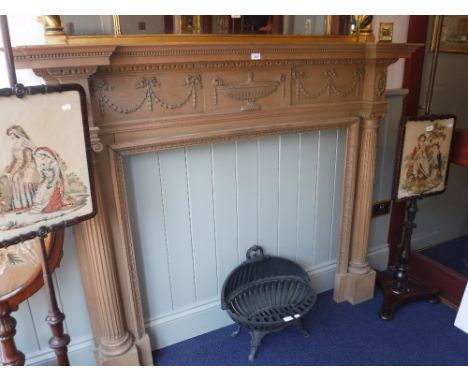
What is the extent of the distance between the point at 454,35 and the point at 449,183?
946 millimetres

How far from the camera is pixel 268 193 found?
77.0 inches

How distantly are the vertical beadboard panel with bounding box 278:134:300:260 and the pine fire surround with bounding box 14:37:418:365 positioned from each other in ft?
0.45

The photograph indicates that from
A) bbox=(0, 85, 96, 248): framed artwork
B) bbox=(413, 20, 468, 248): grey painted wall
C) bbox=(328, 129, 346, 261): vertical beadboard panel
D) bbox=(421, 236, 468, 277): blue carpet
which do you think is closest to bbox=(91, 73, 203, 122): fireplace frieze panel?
bbox=(0, 85, 96, 248): framed artwork

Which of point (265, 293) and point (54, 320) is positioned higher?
point (54, 320)

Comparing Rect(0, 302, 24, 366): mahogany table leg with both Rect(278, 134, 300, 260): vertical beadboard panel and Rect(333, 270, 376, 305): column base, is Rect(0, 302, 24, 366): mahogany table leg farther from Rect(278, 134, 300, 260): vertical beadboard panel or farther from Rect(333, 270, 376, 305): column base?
Rect(333, 270, 376, 305): column base

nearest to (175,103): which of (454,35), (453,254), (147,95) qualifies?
(147,95)

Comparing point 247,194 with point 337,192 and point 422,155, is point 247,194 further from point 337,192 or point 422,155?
point 422,155

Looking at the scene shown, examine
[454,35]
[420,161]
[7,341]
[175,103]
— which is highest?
[454,35]

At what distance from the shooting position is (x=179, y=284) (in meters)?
1.88

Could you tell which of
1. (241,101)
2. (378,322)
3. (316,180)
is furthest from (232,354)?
(241,101)

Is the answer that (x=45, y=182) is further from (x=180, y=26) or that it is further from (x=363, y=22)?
(x=363, y=22)

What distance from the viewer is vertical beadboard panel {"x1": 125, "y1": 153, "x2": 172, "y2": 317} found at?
162 centimetres

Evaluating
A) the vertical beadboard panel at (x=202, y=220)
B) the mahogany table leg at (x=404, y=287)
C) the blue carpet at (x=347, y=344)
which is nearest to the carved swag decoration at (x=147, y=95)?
the vertical beadboard panel at (x=202, y=220)

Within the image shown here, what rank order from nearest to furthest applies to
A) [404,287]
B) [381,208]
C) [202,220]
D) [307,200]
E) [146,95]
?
[146,95] → [202,220] → [307,200] → [404,287] → [381,208]
